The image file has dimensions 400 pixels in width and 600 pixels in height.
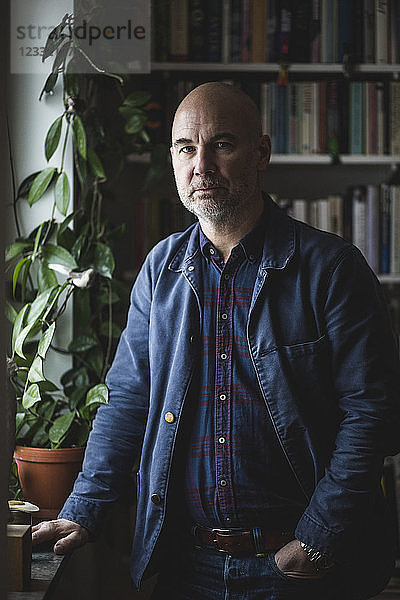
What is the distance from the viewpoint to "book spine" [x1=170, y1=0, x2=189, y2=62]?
245 cm

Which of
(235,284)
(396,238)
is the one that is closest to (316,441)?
(235,284)

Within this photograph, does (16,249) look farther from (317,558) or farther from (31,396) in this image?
(317,558)

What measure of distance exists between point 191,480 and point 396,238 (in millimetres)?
1412

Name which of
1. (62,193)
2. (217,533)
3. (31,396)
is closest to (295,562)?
(217,533)

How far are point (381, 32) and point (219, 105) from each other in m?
1.29

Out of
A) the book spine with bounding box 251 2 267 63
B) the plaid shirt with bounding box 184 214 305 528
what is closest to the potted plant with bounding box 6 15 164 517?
the plaid shirt with bounding box 184 214 305 528

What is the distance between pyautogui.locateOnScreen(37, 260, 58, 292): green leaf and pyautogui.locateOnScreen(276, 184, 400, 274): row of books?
103 cm

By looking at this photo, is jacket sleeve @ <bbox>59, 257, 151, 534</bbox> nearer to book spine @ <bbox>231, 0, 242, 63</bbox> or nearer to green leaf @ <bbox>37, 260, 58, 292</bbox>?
green leaf @ <bbox>37, 260, 58, 292</bbox>

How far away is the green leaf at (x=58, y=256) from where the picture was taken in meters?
1.76

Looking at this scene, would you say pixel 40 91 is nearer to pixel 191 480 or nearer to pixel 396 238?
pixel 191 480

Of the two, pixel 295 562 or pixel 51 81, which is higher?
pixel 51 81

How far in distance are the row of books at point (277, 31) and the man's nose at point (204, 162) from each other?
111 cm

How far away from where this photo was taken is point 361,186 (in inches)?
100

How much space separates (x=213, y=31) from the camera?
2.46 meters
